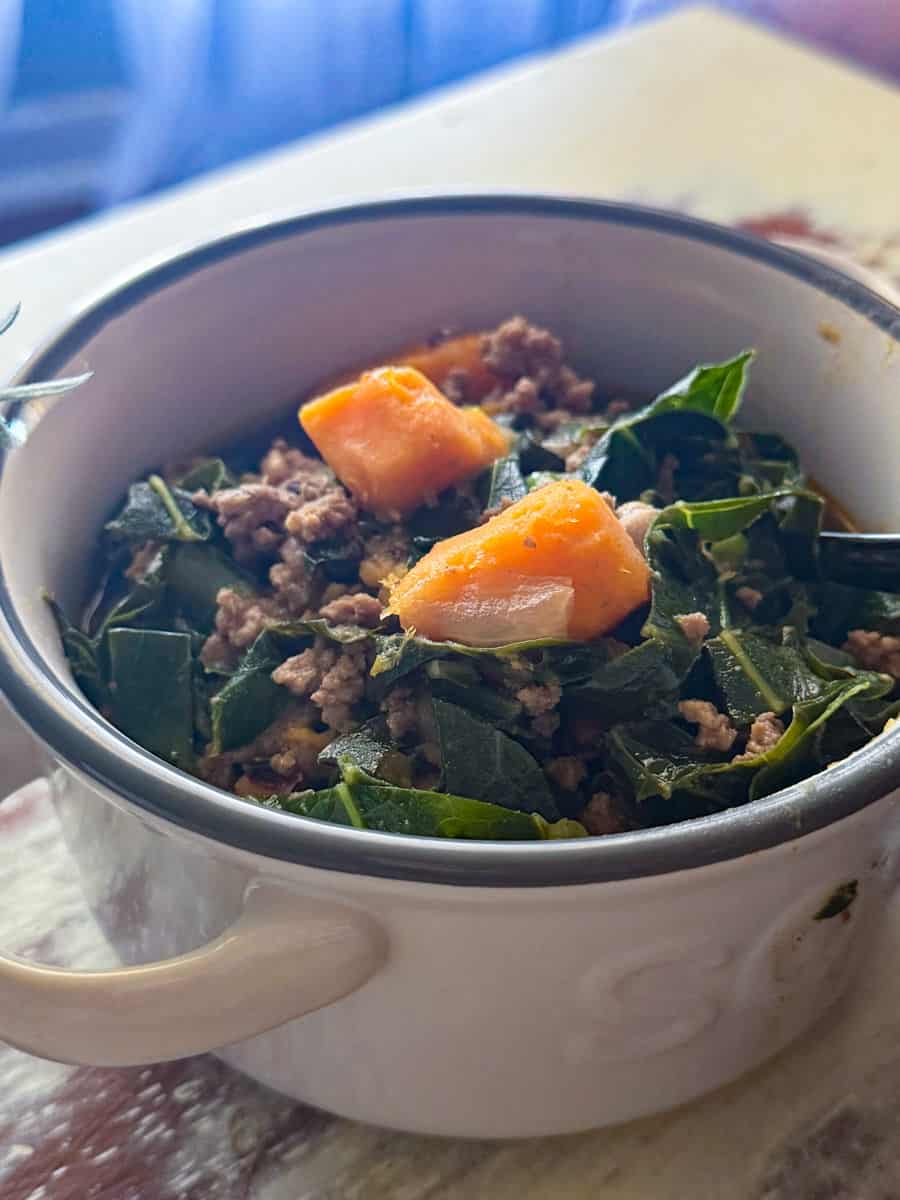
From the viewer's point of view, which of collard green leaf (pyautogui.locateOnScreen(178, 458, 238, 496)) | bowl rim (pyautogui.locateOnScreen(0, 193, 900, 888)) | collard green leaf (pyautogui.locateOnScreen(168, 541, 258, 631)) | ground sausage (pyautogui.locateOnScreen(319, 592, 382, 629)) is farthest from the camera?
collard green leaf (pyautogui.locateOnScreen(178, 458, 238, 496))

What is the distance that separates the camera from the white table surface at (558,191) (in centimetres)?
93

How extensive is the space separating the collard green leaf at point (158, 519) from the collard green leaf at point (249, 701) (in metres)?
0.19

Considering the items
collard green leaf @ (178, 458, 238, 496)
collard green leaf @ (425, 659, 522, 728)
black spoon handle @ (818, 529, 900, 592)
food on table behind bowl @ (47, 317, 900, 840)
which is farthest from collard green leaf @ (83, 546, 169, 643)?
black spoon handle @ (818, 529, 900, 592)

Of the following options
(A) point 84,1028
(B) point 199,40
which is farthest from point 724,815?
(B) point 199,40

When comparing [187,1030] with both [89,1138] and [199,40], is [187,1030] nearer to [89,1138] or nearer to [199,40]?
[89,1138]

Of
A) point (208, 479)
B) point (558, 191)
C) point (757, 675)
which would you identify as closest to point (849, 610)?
point (757, 675)

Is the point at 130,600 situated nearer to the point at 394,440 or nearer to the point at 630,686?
the point at 394,440

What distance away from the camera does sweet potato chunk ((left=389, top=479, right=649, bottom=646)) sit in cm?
97

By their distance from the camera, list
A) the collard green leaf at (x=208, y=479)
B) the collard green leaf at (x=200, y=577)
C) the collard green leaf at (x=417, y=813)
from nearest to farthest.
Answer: the collard green leaf at (x=417, y=813)
the collard green leaf at (x=200, y=577)
the collard green leaf at (x=208, y=479)

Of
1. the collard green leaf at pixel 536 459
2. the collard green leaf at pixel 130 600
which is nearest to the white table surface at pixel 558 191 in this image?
the collard green leaf at pixel 130 600

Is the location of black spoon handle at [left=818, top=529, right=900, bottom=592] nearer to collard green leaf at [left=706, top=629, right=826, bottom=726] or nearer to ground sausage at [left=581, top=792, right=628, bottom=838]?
collard green leaf at [left=706, top=629, right=826, bottom=726]

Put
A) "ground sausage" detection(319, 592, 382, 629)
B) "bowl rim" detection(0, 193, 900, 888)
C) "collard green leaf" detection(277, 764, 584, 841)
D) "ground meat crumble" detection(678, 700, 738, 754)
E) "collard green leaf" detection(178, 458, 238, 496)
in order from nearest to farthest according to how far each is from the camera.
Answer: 1. "bowl rim" detection(0, 193, 900, 888)
2. "collard green leaf" detection(277, 764, 584, 841)
3. "ground meat crumble" detection(678, 700, 738, 754)
4. "ground sausage" detection(319, 592, 382, 629)
5. "collard green leaf" detection(178, 458, 238, 496)

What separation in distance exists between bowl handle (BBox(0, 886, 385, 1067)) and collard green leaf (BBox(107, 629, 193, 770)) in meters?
0.32

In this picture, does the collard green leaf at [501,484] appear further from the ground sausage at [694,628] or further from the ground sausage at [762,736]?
the ground sausage at [762,736]
